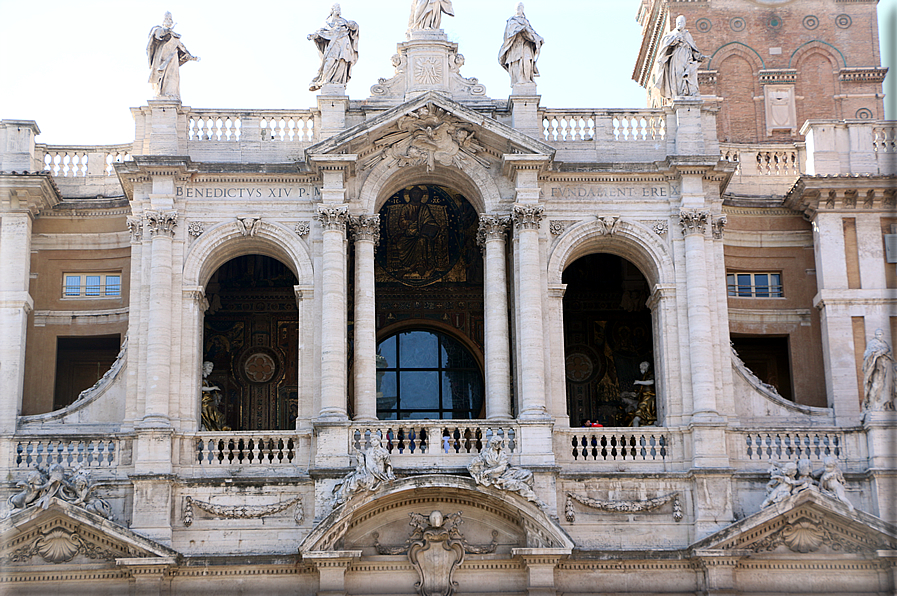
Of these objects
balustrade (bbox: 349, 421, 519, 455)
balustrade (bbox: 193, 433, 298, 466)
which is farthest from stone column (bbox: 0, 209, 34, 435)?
balustrade (bbox: 349, 421, 519, 455)

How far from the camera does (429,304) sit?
31.3 m

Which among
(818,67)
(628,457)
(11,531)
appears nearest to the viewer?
(11,531)

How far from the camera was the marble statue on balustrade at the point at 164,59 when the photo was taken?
28.2 meters

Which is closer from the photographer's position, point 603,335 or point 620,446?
point 620,446

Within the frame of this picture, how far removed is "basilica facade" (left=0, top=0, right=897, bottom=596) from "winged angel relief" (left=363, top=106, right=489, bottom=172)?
2.5 inches

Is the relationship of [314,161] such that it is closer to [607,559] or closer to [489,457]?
[489,457]

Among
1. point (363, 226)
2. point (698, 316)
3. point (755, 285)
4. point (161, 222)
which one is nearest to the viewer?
point (698, 316)

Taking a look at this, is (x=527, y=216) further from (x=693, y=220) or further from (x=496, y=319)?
(x=693, y=220)

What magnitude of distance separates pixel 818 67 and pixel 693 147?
10306 mm

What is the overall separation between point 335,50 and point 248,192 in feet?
11.0

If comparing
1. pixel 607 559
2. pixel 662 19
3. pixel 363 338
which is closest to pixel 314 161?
pixel 363 338

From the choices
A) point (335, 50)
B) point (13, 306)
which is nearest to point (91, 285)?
point (13, 306)

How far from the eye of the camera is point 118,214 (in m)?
29.6

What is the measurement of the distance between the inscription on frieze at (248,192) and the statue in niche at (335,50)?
2.16 m
